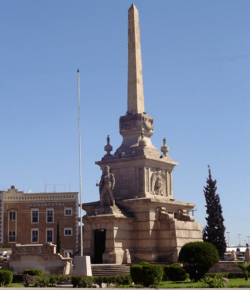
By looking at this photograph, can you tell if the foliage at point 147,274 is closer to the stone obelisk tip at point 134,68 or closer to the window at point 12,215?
the stone obelisk tip at point 134,68

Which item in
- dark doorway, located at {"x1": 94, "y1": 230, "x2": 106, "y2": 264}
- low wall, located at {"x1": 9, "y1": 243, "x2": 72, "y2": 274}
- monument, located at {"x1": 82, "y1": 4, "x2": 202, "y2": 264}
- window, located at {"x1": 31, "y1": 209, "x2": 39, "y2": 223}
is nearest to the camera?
low wall, located at {"x1": 9, "y1": 243, "x2": 72, "y2": 274}

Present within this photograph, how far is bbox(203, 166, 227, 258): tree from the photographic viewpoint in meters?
57.2

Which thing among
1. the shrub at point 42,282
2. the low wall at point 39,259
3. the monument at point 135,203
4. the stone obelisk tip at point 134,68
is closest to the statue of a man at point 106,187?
the monument at point 135,203

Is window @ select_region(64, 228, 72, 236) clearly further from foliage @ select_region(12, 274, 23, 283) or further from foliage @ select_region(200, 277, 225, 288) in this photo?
foliage @ select_region(200, 277, 225, 288)

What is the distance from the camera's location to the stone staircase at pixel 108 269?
1323 inches

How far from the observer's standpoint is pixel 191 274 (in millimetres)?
30359

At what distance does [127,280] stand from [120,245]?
8.76 meters

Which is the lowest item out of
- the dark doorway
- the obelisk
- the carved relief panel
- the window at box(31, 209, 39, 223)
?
the dark doorway

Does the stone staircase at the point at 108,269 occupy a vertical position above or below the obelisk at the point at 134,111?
below

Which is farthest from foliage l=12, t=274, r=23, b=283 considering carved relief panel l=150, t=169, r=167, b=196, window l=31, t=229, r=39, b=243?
window l=31, t=229, r=39, b=243

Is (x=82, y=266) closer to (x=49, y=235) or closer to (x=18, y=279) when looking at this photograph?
(x=18, y=279)

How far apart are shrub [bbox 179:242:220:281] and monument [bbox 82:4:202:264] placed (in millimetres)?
5369

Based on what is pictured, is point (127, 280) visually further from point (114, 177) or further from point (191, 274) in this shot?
point (114, 177)

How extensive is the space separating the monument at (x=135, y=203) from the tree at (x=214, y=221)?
667 inches
